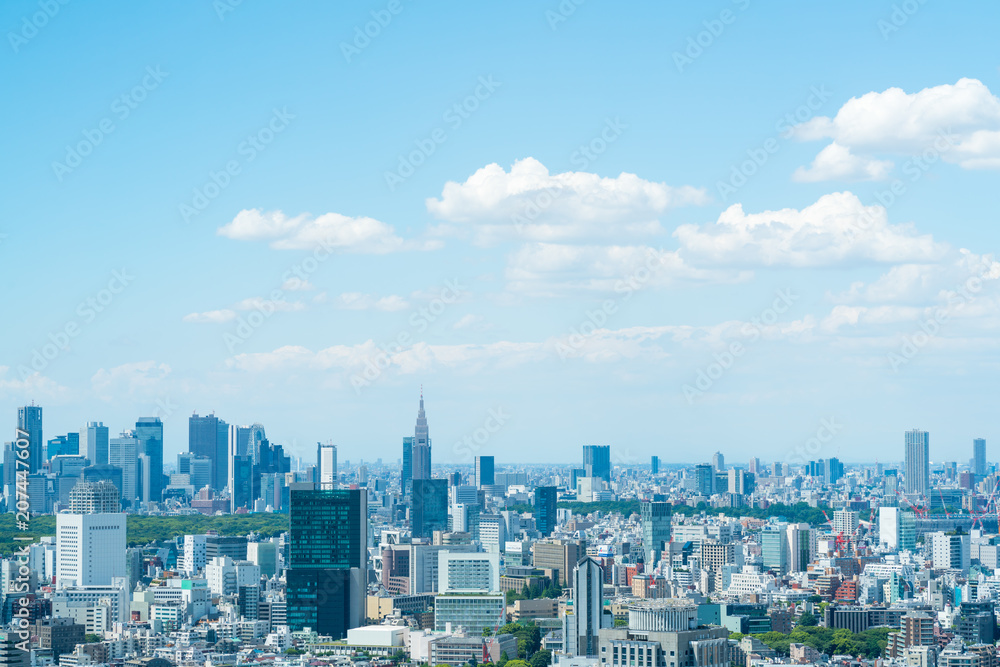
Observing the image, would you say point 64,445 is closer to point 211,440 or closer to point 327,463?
point 327,463

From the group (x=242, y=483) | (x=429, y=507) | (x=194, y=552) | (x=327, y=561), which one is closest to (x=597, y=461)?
(x=242, y=483)

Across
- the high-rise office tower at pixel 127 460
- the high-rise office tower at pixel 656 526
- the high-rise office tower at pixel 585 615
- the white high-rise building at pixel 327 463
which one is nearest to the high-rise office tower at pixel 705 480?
the white high-rise building at pixel 327 463

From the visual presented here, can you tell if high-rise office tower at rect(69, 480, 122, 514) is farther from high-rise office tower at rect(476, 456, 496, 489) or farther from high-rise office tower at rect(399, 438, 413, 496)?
high-rise office tower at rect(476, 456, 496, 489)

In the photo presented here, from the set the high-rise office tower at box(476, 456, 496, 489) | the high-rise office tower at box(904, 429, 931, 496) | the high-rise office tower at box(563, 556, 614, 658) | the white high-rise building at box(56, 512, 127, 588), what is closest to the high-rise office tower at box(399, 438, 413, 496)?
the high-rise office tower at box(476, 456, 496, 489)

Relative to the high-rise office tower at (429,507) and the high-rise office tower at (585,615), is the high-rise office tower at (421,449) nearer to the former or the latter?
the high-rise office tower at (429,507)

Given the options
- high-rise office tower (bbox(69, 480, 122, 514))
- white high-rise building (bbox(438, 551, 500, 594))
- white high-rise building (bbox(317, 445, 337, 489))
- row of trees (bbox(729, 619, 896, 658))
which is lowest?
row of trees (bbox(729, 619, 896, 658))

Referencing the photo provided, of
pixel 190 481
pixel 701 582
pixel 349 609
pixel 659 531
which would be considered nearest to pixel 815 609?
pixel 701 582

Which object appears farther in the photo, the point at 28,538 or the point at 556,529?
the point at 556,529

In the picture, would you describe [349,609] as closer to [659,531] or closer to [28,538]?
[28,538]
